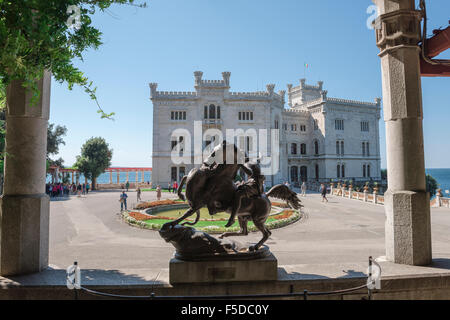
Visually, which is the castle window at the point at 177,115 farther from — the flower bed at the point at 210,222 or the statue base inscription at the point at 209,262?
the statue base inscription at the point at 209,262

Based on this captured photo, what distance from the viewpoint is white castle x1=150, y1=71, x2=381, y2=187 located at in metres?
39.3

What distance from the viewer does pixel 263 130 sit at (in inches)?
1582

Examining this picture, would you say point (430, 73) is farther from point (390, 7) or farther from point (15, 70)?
point (15, 70)

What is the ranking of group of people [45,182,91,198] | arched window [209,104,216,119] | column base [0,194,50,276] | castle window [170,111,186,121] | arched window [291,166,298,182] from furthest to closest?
arched window [291,166,298,182]
arched window [209,104,216,119]
castle window [170,111,186,121]
group of people [45,182,91,198]
column base [0,194,50,276]

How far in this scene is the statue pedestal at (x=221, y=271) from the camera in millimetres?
3588

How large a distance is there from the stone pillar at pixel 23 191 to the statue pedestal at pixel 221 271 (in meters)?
2.33

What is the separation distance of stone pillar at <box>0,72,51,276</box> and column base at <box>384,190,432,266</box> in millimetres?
5761

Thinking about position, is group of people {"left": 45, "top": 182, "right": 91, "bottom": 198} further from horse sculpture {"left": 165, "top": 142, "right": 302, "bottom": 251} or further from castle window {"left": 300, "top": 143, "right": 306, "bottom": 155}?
castle window {"left": 300, "top": 143, "right": 306, "bottom": 155}

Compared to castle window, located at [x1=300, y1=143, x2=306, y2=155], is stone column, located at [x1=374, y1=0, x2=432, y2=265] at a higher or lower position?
lower

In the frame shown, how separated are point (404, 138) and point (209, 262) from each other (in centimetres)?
371

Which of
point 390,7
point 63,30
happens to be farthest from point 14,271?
point 390,7

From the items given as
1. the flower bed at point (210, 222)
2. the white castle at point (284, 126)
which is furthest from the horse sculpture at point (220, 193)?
the white castle at point (284, 126)

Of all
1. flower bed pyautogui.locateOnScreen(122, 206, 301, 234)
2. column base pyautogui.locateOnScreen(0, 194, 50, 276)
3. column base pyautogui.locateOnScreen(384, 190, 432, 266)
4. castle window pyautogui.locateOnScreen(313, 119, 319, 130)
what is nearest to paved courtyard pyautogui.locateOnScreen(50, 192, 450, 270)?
flower bed pyautogui.locateOnScreen(122, 206, 301, 234)

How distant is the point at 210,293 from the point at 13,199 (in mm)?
3309
